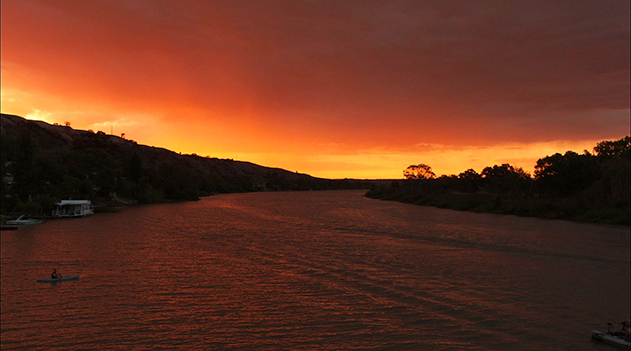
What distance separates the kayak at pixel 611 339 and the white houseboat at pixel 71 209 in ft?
308

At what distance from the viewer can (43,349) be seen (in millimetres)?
20625

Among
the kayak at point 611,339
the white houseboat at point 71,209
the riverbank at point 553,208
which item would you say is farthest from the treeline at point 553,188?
the white houseboat at point 71,209

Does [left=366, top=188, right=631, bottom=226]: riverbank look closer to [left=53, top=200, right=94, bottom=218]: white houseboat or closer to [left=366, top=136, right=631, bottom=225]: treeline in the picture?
[left=366, top=136, right=631, bottom=225]: treeline

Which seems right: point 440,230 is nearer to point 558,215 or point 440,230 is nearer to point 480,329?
point 558,215

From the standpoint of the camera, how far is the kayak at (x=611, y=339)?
21.0 metres

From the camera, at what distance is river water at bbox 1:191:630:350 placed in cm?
2239

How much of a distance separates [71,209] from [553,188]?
121979 millimetres

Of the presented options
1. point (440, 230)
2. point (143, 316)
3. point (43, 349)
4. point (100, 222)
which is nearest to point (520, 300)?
point (143, 316)

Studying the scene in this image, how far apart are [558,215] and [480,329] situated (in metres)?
73.3

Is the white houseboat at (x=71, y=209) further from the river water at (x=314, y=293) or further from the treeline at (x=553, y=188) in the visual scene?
the treeline at (x=553, y=188)

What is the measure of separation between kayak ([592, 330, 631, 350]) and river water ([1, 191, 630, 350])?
31.4 inches

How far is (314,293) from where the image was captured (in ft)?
98.9

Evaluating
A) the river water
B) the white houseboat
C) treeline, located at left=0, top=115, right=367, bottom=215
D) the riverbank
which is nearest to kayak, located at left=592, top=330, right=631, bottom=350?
the river water

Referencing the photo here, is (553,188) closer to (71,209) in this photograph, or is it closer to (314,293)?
(314,293)
